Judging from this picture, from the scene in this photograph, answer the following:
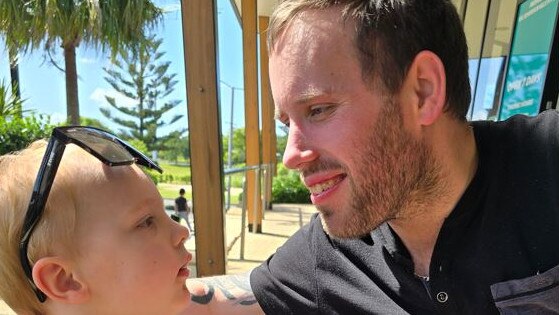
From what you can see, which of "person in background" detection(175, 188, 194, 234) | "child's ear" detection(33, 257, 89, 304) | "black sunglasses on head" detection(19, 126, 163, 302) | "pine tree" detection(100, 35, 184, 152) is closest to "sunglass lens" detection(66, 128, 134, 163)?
"black sunglasses on head" detection(19, 126, 163, 302)

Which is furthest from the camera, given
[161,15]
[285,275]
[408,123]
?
[161,15]

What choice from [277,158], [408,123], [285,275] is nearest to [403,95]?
[408,123]

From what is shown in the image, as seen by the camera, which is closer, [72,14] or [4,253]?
[4,253]

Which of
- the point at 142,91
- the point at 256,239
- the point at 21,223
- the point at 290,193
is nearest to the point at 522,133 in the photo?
the point at 21,223

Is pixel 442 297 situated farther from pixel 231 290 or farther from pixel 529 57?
pixel 529 57

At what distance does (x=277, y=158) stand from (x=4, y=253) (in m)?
11.5

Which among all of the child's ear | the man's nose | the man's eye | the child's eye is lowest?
the child's ear

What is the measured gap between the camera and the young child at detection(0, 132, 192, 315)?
3.51 feet

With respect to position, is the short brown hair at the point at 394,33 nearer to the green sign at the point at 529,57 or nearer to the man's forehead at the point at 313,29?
the man's forehead at the point at 313,29

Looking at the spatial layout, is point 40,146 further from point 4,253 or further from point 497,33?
point 497,33

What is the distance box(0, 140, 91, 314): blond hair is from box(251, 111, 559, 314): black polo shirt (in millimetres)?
725

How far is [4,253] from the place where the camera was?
3.58 feet

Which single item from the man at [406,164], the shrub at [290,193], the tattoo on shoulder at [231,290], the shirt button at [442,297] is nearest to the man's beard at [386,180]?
the man at [406,164]

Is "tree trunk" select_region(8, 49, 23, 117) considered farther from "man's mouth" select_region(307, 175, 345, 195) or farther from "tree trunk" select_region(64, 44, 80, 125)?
"man's mouth" select_region(307, 175, 345, 195)
